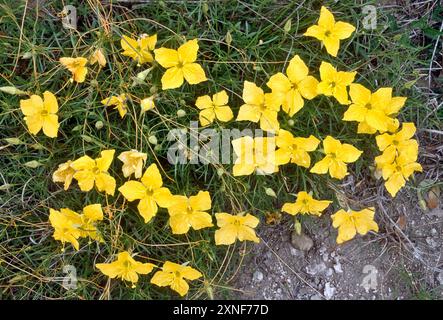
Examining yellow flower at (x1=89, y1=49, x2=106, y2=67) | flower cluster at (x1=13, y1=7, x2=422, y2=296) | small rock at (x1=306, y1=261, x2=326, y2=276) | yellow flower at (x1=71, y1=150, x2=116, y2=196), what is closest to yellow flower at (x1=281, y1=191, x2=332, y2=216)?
flower cluster at (x1=13, y1=7, x2=422, y2=296)

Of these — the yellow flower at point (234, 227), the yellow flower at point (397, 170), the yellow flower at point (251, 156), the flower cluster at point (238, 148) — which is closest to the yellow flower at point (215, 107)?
the flower cluster at point (238, 148)

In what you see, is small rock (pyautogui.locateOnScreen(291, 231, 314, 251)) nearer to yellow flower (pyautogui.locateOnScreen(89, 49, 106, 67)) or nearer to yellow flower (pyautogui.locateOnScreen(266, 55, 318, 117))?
yellow flower (pyautogui.locateOnScreen(266, 55, 318, 117))

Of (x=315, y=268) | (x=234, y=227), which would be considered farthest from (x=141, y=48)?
(x=315, y=268)

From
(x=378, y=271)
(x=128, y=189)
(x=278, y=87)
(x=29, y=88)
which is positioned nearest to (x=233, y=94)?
(x=278, y=87)

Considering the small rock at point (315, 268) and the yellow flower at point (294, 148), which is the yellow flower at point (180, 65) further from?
the small rock at point (315, 268)
